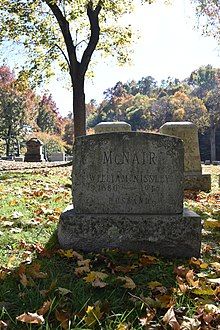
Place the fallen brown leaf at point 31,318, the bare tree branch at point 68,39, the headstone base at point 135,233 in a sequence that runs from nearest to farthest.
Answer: the fallen brown leaf at point 31,318
the headstone base at point 135,233
the bare tree branch at point 68,39

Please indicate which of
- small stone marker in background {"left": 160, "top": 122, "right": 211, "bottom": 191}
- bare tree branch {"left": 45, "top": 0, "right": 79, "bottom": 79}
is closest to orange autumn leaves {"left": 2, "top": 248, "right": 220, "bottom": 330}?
small stone marker in background {"left": 160, "top": 122, "right": 211, "bottom": 191}

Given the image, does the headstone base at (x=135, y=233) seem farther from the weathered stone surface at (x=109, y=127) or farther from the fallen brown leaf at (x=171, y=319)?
the weathered stone surface at (x=109, y=127)

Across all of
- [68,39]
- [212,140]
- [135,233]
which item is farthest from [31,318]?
[212,140]

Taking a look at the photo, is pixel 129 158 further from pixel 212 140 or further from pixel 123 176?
pixel 212 140

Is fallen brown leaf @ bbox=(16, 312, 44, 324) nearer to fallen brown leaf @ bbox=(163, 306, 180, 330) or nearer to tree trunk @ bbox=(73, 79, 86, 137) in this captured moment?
fallen brown leaf @ bbox=(163, 306, 180, 330)

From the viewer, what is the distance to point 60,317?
2424mm

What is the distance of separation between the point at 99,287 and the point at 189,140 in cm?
644

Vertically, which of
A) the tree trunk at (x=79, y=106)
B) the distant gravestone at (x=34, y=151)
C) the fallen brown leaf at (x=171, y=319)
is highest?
the tree trunk at (x=79, y=106)

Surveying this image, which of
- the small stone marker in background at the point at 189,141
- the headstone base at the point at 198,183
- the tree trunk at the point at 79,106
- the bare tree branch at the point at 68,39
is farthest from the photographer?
the bare tree branch at the point at 68,39

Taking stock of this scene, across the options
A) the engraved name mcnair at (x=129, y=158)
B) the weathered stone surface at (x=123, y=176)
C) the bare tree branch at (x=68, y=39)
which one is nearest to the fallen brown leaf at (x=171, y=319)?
the weathered stone surface at (x=123, y=176)

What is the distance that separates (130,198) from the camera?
4.10 meters

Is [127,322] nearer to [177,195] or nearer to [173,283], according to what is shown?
[173,283]

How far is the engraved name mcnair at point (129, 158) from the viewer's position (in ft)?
13.3

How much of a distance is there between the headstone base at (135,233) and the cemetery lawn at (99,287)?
127mm
